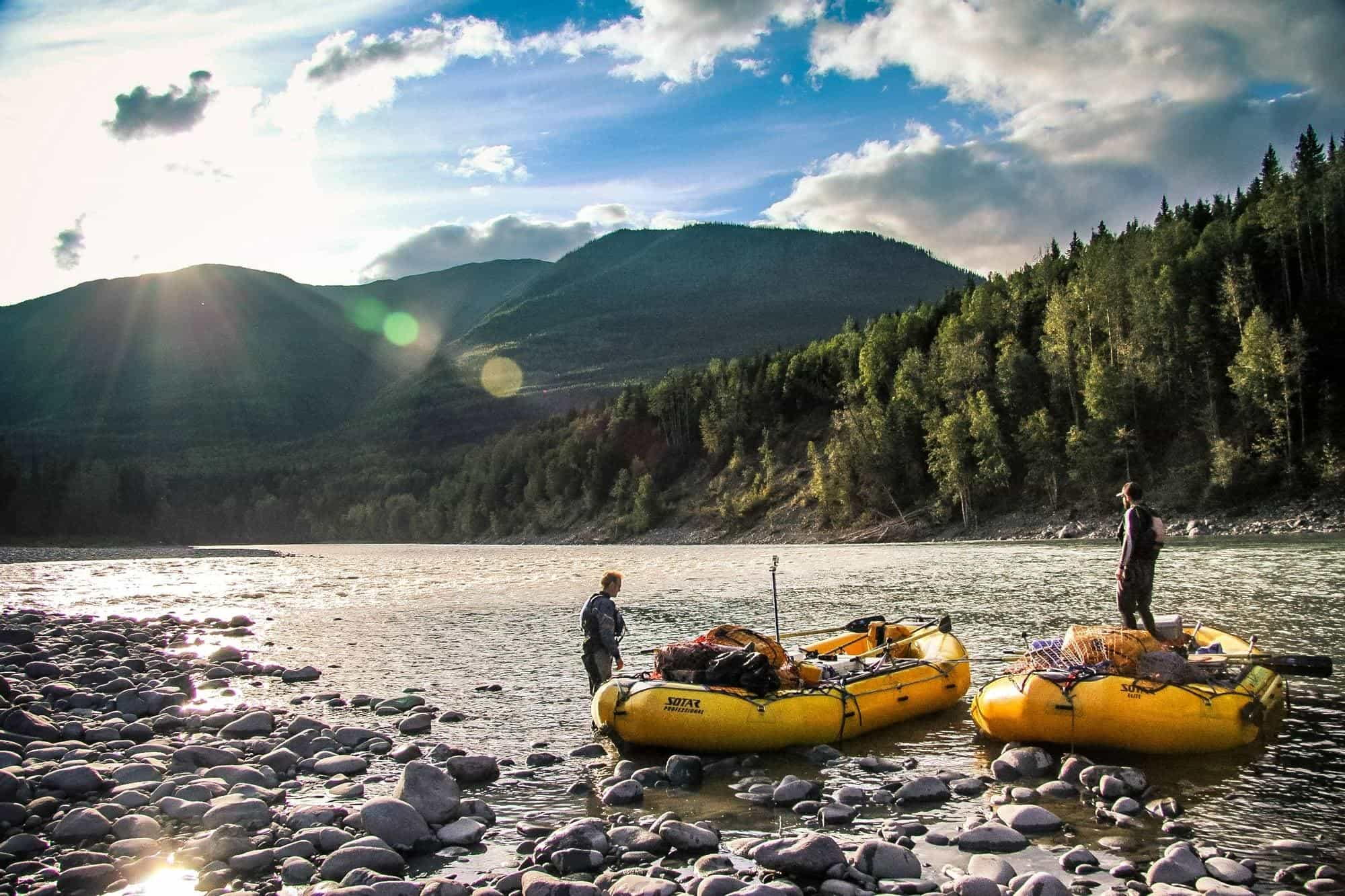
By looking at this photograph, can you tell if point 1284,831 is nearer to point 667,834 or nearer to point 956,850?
point 956,850

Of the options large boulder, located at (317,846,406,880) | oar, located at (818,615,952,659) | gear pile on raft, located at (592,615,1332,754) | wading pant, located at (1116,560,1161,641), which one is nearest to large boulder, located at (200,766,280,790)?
large boulder, located at (317,846,406,880)

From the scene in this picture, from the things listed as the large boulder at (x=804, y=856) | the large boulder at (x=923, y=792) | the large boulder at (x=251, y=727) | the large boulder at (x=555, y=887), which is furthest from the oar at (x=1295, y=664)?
the large boulder at (x=251, y=727)

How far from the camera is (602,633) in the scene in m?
14.6

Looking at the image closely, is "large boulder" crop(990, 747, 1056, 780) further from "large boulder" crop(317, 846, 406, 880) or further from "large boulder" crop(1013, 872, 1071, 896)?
"large boulder" crop(317, 846, 406, 880)

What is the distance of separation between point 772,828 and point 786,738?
10.2 feet

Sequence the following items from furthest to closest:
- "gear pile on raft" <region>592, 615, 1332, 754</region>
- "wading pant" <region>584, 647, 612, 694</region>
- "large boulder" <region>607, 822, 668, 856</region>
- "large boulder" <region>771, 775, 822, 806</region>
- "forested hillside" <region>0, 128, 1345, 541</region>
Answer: "forested hillside" <region>0, 128, 1345, 541</region>, "wading pant" <region>584, 647, 612, 694</region>, "gear pile on raft" <region>592, 615, 1332, 754</region>, "large boulder" <region>771, 775, 822, 806</region>, "large boulder" <region>607, 822, 668, 856</region>

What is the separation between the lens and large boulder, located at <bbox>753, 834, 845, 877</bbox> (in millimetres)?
8055

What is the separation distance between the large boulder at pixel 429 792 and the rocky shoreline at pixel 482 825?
0.02 metres

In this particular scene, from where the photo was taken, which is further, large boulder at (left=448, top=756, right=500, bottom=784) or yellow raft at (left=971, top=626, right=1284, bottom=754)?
yellow raft at (left=971, top=626, right=1284, bottom=754)

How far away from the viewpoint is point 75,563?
71625mm

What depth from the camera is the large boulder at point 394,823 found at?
9016 mm

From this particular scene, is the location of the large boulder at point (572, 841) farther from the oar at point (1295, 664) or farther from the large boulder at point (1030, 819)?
the oar at point (1295, 664)

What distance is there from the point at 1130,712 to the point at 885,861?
17.6ft

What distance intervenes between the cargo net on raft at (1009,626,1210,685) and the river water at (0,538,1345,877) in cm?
110
